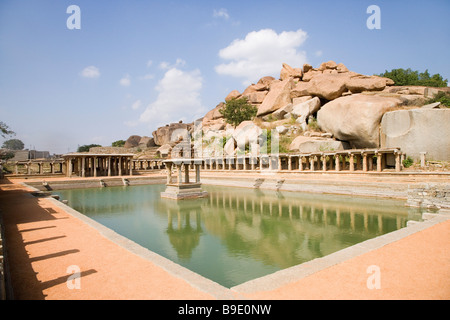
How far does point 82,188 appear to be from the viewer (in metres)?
31.9

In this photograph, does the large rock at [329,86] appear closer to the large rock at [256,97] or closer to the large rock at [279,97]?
the large rock at [279,97]

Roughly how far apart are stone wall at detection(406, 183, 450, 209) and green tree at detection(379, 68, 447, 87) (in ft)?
140

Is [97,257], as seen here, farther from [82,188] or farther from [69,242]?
[82,188]

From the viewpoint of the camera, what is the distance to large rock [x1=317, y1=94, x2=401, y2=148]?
89.4ft

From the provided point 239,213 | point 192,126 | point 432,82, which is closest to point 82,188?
point 239,213

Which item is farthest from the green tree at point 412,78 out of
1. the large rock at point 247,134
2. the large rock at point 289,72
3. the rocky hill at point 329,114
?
the large rock at point 247,134

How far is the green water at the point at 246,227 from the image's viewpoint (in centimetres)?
862

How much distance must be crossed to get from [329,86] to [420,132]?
17.4 m

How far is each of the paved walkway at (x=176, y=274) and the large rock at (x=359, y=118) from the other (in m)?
21.1

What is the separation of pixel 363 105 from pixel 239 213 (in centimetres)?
1882

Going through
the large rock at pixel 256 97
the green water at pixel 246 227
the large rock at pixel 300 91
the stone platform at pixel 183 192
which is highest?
the large rock at pixel 256 97

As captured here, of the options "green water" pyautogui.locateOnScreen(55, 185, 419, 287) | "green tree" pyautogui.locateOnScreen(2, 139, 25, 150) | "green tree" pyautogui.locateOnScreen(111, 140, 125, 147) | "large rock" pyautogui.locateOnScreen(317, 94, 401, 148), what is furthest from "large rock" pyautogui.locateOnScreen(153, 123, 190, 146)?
"green tree" pyautogui.locateOnScreen(2, 139, 25, 150)

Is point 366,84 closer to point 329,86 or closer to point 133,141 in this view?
point 329,86

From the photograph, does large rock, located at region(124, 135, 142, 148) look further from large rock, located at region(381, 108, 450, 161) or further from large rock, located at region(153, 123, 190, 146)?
large rock, located at region(381, 108, 450, 161)
